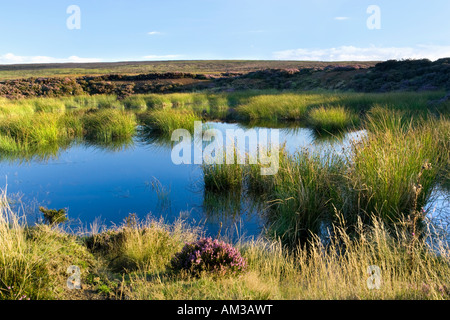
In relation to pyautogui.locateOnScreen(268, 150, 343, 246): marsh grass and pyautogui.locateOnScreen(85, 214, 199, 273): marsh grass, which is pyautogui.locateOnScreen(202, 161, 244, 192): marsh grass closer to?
pyautogui.locateOnScreen(268, 150, 343, 246): marsh grass

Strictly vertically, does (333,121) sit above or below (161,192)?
above

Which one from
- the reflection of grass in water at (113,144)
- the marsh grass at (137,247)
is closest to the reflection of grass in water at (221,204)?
the marsh grass at (137,247)

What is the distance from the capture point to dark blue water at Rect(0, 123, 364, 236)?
16.5 feet

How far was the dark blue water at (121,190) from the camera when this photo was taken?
5020 millimetres

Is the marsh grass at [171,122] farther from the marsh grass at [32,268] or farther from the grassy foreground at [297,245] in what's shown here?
the marsh grass at [32,268]

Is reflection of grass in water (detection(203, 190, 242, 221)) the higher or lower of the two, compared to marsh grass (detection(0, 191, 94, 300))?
lower

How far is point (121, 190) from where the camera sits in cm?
631

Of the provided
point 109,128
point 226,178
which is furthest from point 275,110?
point 226,178

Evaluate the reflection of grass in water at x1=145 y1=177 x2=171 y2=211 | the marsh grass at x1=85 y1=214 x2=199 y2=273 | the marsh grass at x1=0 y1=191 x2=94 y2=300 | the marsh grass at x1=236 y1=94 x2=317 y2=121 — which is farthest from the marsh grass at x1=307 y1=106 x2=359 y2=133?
the marsh grass at x1=0 y1=191 x2=94 y2=300

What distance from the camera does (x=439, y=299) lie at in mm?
2115

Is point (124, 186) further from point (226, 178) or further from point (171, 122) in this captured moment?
point (171, 122)

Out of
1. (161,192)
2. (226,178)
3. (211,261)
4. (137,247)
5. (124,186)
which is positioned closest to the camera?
(211,261)

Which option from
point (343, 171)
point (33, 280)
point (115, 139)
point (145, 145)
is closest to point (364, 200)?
point (343, 171)
